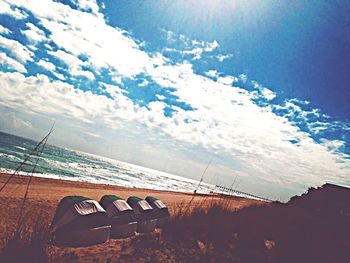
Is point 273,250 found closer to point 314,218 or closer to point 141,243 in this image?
point 141,243

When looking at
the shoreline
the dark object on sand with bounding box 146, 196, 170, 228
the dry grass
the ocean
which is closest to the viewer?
the dry grass

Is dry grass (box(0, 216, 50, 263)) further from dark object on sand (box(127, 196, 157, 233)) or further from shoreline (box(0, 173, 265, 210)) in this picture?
shoreline (box(0, 173, 265, 210))

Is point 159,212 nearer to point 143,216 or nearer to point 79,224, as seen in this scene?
point 143,216

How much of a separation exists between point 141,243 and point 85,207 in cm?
201

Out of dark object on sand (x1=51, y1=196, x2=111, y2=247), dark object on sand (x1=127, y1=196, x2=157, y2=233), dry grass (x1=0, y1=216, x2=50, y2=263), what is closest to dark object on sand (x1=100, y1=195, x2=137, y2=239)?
dark object on sand (x1=127, y1=196, x2=157, y2=233)

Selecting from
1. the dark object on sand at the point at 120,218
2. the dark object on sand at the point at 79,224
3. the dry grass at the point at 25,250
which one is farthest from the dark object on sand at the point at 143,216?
the dry grass at the point at 25,250

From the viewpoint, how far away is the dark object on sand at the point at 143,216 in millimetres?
9531

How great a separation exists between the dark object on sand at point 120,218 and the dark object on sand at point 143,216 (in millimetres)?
428

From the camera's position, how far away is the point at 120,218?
8.65 meters

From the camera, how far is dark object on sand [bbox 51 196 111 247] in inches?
281

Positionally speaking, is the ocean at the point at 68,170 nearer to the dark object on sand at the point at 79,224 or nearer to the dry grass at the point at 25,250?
the dry grass at the point at 25,250

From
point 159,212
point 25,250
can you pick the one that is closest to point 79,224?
point 25,250

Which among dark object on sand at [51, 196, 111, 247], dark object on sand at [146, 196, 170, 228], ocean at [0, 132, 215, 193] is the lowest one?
ocean at [0, 132, 215, 193]

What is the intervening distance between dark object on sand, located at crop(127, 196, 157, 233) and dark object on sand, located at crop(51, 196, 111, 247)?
1.82 m
